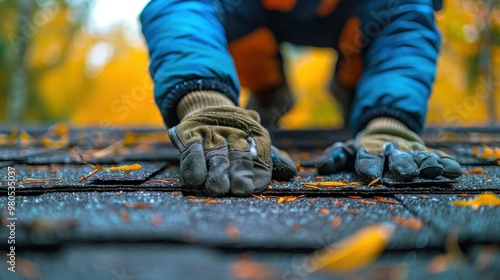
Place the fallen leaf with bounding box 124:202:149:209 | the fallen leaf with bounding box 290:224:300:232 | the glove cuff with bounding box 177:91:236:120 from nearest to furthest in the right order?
the fallen leaf with bounding box 290:224:300:232, the fallen leaf with bounding box 124:202:149:209, the glove cuff with bounding box 177:91:236:120

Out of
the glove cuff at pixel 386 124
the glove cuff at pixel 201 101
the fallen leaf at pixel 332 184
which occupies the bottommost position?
the fallen leaf at pixel 332 184

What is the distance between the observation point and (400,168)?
1021 millimetres

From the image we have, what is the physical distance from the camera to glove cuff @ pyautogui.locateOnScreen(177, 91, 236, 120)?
119cm

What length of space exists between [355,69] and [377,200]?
136 centimetres

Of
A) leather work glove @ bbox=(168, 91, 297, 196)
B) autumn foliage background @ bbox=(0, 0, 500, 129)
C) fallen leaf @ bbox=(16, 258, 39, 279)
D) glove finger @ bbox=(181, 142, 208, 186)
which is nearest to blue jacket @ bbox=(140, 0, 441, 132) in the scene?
leather work glove @ bbox=(168, 91, 297, 196)

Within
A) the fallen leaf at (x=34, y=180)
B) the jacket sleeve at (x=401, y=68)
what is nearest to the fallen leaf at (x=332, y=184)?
the jacket sleeve at (x=401, y=68)

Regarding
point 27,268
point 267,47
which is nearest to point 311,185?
point 27,268

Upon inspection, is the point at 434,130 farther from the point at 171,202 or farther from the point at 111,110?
the point at 111,110

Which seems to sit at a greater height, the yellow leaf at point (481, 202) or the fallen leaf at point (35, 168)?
the fallen leaf at point (35, 168)

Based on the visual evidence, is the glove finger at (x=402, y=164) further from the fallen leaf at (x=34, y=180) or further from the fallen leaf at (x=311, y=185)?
the fallen leaf at (x=34, y=180)

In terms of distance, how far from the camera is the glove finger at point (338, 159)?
119 cm

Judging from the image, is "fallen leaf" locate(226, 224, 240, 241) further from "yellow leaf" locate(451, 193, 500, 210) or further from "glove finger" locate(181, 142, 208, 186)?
"yellow leaf" locate(451, 193, 500, 210)

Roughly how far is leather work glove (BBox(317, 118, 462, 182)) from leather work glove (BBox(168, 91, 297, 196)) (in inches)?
6.4

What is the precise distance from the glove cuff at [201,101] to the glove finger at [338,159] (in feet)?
0.89
